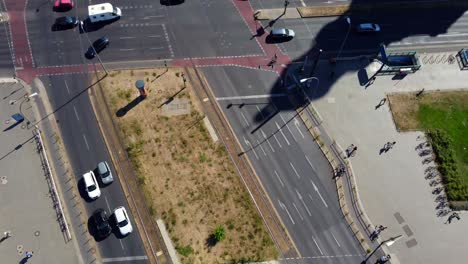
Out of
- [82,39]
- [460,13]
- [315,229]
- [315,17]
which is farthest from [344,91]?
[82,39]

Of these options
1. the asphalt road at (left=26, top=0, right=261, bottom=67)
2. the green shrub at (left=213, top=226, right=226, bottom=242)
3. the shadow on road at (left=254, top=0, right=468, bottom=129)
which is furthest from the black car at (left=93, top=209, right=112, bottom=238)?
the shadow on road at (left=254, top=0, right=468, bottom=129)

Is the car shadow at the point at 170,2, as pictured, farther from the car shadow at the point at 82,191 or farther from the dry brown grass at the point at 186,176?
the car shadow at the point at 82,191

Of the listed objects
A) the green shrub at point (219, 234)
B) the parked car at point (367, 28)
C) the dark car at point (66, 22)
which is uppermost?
the dark car at point (66, 22)

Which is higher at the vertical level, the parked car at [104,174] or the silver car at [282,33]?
the silver car at [282,33]

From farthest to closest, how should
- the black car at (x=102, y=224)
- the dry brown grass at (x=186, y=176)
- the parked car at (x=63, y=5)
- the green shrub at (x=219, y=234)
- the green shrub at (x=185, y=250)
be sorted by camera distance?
1. the parked car at (x=63, y=5)
2. the dry brown grass at (x=186, y=176)
3. the black car at (x=102, y=224)
4. the green shrub at (x=219, y=234)
5. the green shrub at (x=185, y=250)

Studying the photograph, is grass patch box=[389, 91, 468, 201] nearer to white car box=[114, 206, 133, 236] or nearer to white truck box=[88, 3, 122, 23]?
white car box=[114, 206, 133, 236]

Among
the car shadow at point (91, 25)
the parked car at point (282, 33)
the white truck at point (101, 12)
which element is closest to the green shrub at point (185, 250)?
the parked car at point (282, 33)

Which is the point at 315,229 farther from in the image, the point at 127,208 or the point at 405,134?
the point at 127,208
